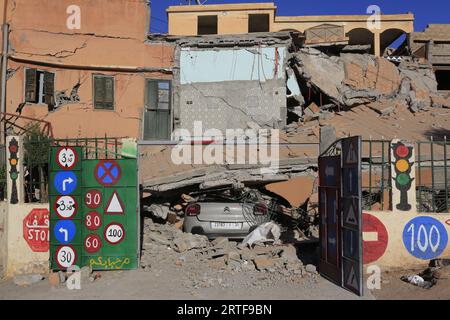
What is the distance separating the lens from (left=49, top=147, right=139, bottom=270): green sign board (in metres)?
7.56

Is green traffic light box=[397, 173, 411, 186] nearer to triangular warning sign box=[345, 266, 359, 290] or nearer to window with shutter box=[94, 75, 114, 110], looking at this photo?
triangular warning sign box=[345, 266, 359, 290]

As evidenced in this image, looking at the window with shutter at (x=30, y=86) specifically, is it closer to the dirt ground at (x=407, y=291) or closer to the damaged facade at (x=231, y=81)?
the damaged facade at (x=231, y=81)

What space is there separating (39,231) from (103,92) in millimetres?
7389

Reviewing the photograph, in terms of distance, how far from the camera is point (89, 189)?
7.64 metres

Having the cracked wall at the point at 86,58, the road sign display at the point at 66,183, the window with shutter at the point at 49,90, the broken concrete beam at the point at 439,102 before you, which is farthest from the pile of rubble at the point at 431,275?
the window with shutter at the point at 49,90

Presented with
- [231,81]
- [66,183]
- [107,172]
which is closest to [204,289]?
[107,172]

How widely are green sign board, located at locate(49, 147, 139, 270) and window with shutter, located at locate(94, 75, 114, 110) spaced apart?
691 centimetres

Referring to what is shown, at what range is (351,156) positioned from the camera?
247 inches

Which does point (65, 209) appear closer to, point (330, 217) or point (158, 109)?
point (330, 217)

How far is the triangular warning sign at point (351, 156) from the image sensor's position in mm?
6156

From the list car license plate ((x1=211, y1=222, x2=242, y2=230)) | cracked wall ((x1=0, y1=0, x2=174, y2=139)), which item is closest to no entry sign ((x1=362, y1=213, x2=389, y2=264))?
car license plate ((x1=211, y1=222, x2=242, y2=230))
